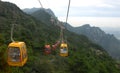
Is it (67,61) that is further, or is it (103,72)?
(103,72)

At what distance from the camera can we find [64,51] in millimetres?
41312

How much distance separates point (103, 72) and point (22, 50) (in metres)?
60.8

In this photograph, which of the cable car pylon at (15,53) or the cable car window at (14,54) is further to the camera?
the cable car window at (14,54)

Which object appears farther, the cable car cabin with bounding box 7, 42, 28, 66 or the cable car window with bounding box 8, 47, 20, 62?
the cable car window with bounding box 8, 47, 20, 62

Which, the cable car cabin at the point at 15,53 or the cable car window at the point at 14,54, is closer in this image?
the cable car cabin at the point at 15,53

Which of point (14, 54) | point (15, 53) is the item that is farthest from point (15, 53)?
point (14, 54)

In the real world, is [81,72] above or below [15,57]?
below

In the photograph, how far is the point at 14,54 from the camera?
917 inches

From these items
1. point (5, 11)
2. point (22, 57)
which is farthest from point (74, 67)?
point (5, 11)

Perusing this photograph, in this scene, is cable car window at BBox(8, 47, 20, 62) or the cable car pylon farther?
cable car window at BBox(8, 47, 20, 62)

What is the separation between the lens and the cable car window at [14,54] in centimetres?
2295

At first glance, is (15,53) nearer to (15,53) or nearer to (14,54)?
(15,53)

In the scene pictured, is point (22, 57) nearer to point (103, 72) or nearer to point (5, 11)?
point (103, 72)

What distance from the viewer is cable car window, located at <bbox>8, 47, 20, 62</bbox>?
75.3 feet
